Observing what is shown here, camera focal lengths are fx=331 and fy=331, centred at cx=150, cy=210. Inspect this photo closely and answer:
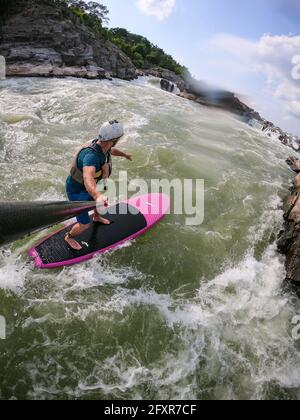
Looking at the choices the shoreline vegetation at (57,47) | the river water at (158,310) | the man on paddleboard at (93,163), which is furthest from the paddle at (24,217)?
the shoreline vegetation at (57,47)

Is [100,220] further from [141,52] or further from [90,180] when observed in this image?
[141,52]

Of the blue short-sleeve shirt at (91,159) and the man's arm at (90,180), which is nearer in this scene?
the man's arm at (90,180)

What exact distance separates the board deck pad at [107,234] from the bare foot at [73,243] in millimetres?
58

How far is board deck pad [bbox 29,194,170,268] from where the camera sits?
5.59 meters

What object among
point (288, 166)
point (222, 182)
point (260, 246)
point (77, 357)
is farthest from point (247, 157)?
point (77, 357)

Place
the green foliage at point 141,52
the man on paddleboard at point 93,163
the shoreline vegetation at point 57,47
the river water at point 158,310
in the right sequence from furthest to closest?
the green foliage at point 141,52 < the shoreline vegetation at point 57,47 < the man on paddleboard at point 93,163 < the river water at point 158,310

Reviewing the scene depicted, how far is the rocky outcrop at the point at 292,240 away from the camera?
6.15m

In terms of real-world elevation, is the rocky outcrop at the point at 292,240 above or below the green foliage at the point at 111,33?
below

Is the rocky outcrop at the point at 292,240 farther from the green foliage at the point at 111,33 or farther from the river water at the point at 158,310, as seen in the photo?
the green foliage at the point at 111,33

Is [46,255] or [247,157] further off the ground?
→ [247,157]

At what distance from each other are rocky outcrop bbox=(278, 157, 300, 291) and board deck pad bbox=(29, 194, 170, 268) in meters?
2.64

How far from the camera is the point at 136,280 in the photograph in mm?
5574

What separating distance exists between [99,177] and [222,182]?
225 inches

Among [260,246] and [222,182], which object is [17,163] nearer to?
[222,182]
